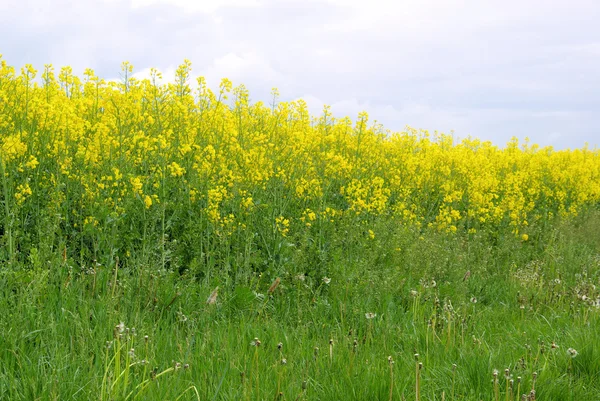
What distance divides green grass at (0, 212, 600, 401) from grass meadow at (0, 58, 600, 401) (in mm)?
17

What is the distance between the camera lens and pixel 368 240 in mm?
5602

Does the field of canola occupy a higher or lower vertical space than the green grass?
higher

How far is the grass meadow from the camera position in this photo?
9.29 feet

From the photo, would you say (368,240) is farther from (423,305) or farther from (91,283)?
(91,283)

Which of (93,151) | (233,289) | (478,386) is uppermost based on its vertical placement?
(93,151)

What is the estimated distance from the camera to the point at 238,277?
14.2 ft

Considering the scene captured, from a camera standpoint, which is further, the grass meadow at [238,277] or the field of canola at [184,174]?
the field of canola at [184,174]

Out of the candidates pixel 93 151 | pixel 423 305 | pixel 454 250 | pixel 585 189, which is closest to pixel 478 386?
pixel 423 305

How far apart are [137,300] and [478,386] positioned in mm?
2038

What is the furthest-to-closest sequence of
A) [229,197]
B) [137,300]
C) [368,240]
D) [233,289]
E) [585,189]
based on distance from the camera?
[585,189], [368,240], [229,197], [233,289], [137,300]

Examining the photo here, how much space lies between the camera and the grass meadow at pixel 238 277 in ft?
9.29

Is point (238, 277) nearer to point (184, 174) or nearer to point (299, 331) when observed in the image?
point (299, 331)

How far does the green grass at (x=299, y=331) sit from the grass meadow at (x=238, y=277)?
2cm

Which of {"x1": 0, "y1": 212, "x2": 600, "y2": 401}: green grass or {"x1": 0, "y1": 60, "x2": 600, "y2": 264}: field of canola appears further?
{"x1": 0, "y1": 60, "x2": 600, "y2": 264}: field of canola
